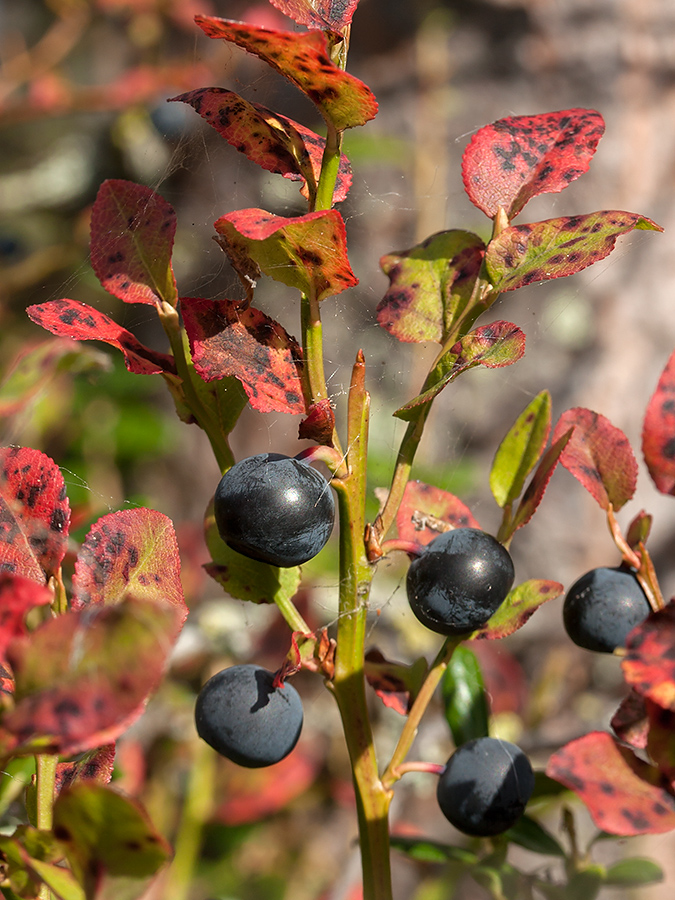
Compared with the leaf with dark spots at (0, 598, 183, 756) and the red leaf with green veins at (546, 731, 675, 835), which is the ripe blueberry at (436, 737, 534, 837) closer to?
the red leaf with green veins at (546, 731, 675, 835)

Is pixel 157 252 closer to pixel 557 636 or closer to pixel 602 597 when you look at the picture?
pixel 602 597

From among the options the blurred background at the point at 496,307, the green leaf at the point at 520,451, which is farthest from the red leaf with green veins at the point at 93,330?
the blurred background at the point at 496,307

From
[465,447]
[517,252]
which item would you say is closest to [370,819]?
[517,252]

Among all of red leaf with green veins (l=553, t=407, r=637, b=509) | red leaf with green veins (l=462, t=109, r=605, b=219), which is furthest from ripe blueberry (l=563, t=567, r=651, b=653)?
red leaf with green veins (l=462, t=109, r=605, b=219)

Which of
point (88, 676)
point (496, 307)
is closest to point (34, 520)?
point (88, 676)

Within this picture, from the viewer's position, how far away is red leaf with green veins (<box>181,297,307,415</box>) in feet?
1.38

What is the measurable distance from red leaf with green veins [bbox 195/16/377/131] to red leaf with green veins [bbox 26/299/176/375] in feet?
0.56

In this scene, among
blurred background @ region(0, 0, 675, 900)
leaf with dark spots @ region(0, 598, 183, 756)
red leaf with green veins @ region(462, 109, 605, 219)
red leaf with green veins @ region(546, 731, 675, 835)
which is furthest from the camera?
blurred background @ region(0, 0, 675, 900)

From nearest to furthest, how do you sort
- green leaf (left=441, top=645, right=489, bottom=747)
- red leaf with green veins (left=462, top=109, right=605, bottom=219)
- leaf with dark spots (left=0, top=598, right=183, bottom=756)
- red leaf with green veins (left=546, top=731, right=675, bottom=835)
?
leaf with dark spots (left=0, top=598, right=183, bottom=756) → red leaf with green veins (left=546, top=731, right=675, bottom=835) → red leaf with green veins (left=462, top=109, right=605, bottom=219) → green leaf (left=441, top=645, right=489, bottom=747)

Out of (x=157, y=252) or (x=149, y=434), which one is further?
(x=149, y=434)

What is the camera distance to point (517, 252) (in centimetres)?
45

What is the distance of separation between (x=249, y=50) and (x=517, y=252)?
0.61ft

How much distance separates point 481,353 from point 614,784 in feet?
0.78

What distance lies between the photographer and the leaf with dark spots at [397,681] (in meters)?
0.55
